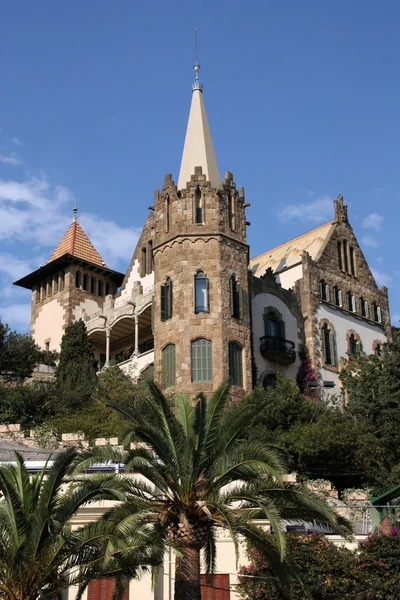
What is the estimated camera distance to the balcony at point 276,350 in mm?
41969

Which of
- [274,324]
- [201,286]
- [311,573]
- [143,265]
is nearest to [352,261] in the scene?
[274,324]

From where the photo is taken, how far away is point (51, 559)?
60.9 ft

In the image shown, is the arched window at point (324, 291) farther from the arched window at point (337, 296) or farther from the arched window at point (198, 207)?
the arched window at point (198, 207)

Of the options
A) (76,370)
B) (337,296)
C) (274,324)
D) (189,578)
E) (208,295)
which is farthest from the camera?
(337,296)

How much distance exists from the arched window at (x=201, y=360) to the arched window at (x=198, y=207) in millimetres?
5742

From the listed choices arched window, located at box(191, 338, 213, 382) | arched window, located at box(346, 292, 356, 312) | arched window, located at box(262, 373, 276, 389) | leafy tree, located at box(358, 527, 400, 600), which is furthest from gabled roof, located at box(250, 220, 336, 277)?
leafy tree, located at box(358, 527, 400, 600)

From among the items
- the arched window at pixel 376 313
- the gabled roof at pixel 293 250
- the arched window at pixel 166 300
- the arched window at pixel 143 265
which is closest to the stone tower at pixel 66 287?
the arched window at pixel 143 265

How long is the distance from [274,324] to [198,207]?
6824mm

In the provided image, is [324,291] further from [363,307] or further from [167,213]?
[167,213]

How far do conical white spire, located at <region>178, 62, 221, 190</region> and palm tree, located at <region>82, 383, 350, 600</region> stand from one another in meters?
23.5

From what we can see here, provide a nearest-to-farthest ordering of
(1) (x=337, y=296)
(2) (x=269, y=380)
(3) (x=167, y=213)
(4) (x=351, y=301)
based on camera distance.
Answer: (3) (x=167, y=213)
(2) (x=269, y=380)
(1) (x=337, y=296)
(4) (x=351, y=301)

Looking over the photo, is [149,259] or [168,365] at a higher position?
[149,259]

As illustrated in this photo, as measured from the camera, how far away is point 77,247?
55000mm

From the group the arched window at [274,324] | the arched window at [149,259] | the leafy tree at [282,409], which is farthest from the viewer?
the arched window at [149,259]
